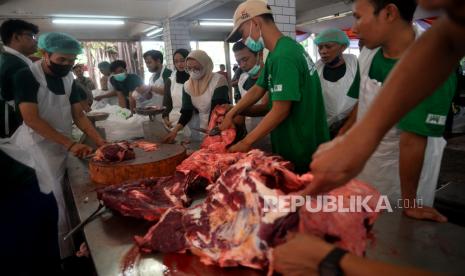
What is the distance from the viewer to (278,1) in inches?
190

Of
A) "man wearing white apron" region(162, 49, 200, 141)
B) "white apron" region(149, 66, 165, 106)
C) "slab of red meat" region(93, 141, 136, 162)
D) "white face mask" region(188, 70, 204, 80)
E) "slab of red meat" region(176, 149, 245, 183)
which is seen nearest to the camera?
"slab of red meat" region(176, 149, 245, 183)

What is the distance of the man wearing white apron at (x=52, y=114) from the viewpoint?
2.73 metres

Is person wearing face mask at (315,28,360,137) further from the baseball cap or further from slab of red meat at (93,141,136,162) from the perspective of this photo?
slab of red meat at (93,141,136,162)

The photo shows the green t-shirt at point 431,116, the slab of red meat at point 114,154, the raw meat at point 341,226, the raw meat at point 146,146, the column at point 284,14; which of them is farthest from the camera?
the column at point 284,14

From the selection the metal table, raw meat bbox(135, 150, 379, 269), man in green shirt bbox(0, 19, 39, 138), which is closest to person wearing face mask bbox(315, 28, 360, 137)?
the metal table

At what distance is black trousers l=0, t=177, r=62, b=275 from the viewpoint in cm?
227

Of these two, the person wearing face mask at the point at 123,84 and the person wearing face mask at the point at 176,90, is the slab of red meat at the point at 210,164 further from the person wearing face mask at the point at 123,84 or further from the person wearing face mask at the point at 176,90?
the person wearing face mask at the point at 123,84

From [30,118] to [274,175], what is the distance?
92.7 inches

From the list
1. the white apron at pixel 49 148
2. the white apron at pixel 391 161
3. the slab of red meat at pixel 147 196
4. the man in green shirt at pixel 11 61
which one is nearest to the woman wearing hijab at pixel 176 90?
the white apron at pixel 49 148

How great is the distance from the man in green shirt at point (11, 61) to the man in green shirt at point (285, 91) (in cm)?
226

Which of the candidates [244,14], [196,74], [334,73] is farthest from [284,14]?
[244,14]

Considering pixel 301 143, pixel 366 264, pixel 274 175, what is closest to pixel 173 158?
pixel 301 143

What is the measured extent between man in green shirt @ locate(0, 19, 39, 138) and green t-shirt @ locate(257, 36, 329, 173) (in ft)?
8.08

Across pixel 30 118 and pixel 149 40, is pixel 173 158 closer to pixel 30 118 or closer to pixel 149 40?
pixel 30 118
